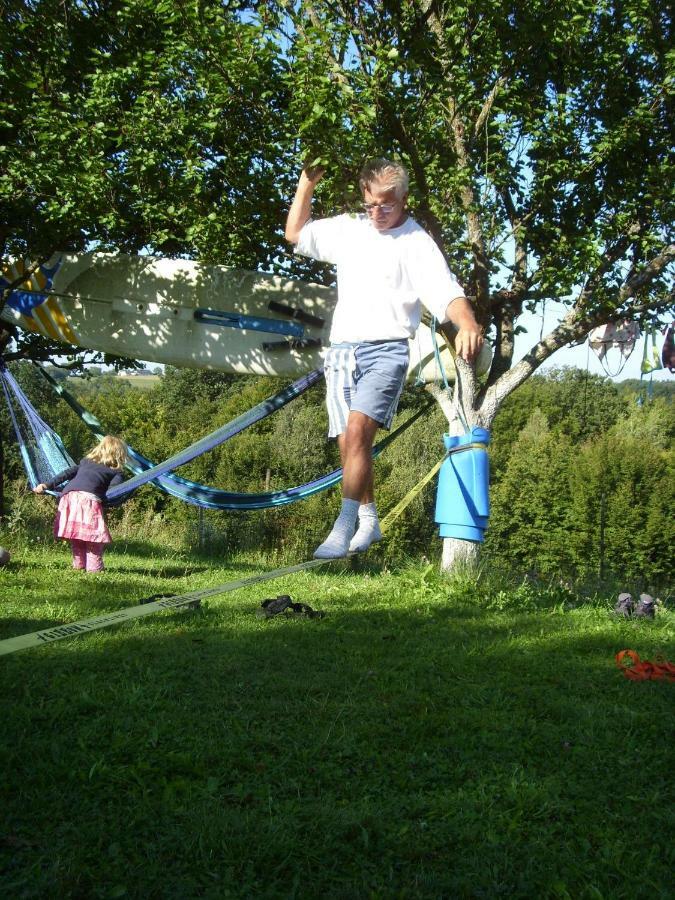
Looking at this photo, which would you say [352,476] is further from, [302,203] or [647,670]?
A: [647,670]

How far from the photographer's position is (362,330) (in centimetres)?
352

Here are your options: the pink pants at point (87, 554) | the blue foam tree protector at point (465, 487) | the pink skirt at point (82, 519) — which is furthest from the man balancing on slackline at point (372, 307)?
the pink pants at point (87, 554)

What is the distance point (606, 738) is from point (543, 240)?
6222mm

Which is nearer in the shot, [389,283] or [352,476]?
[389,283]

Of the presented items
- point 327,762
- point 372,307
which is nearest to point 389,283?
point 372,307

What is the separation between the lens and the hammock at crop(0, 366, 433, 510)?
253 inches

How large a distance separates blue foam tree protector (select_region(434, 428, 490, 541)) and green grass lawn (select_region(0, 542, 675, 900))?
25.6 inches

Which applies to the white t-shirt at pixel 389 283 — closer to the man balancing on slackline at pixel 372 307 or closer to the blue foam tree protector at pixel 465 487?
the man balancing on slackline at pixel 372 307

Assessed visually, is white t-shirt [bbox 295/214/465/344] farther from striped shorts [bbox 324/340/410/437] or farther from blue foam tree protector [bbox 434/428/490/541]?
blue foam tree protector [bbox 434/428/490/541]

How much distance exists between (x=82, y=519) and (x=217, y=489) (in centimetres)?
132

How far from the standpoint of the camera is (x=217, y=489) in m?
7.69

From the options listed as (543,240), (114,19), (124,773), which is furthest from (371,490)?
(114,19)

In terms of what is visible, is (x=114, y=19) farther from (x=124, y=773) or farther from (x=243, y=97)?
(x=124, y=773)

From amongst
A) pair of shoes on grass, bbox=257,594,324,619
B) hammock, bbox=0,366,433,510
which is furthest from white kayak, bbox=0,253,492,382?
pair of shoes on grass, bbox=257,594,324,619
